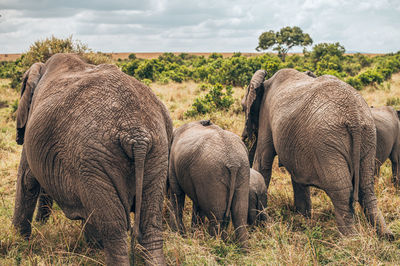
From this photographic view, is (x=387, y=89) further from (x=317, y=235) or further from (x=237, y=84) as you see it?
(x=317, y=235)

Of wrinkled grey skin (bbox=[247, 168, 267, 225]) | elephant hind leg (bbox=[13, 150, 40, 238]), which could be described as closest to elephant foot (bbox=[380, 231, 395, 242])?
wrinkled grey skin (bbox=[247, 168, 267, 225])

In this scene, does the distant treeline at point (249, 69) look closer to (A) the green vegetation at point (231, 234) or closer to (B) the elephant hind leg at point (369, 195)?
(A) the green vegetation at point (231, 234)

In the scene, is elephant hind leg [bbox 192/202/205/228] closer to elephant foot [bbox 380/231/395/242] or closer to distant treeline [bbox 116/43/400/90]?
elephant foot [bbox 380/231/395/242]

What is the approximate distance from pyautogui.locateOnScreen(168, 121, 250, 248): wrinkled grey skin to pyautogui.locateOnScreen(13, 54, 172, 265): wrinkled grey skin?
3.90 feet

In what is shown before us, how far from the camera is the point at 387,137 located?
249 inches

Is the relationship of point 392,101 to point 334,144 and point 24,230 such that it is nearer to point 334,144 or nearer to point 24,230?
point 334,144

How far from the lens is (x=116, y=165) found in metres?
3.03

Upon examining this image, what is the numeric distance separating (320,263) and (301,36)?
1893 inches

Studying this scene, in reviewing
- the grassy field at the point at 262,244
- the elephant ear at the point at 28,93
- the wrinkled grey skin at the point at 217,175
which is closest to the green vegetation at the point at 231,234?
the grassy field at the point at 262,244

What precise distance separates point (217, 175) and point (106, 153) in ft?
6.33

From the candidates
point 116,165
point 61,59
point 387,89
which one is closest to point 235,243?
point 116,165

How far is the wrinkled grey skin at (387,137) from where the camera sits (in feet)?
20.7

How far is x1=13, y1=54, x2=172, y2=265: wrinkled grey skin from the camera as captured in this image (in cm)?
300

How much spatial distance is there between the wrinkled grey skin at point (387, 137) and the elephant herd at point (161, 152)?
0.02 metres
